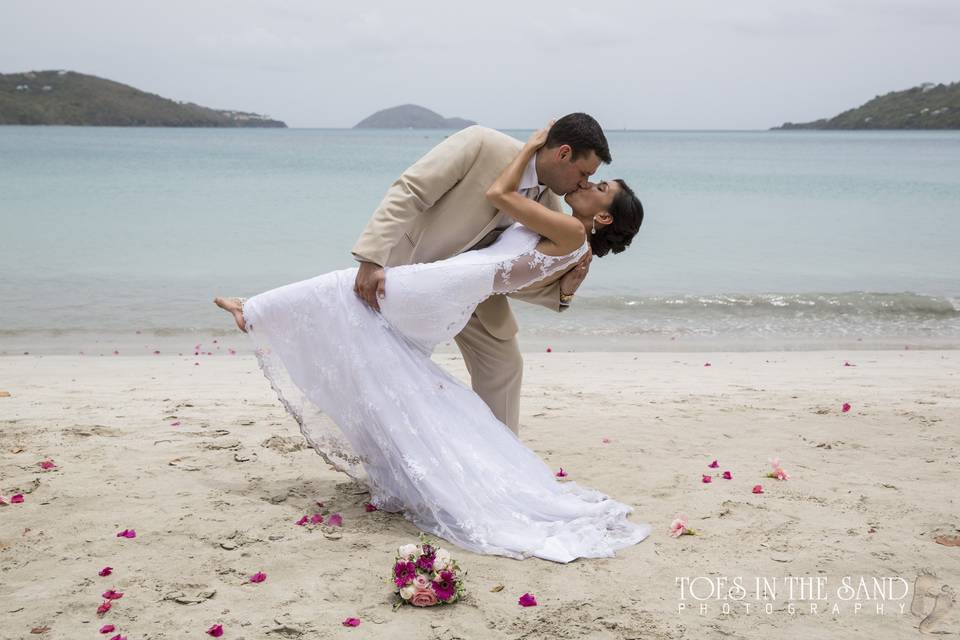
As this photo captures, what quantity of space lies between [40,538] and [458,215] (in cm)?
255

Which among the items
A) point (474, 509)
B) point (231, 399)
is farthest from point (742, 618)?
point (231, 399)

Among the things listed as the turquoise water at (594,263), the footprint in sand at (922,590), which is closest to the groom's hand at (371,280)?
the footprint in sand at (922,590)

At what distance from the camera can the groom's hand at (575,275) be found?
4680 mm

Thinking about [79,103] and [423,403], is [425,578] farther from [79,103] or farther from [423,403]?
[79,103]

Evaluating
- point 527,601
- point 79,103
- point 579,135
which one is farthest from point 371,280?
point 79,103

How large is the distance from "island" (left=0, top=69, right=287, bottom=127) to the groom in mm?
133397

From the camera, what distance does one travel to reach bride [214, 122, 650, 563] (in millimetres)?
4363

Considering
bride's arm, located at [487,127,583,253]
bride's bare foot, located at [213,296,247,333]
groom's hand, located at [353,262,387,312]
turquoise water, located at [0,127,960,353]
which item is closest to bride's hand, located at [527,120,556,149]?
bride's arm, located at [487,127,583,253]

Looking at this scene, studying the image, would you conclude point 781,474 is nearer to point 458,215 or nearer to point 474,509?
point 474,509

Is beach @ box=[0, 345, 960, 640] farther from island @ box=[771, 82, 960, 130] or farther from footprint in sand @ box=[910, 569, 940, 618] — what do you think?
island @ box=[771, 82, 960, 130]

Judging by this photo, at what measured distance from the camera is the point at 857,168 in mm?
55781

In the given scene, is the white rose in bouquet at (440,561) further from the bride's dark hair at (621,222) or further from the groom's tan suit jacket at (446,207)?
the bride's dark hair at (621,222)

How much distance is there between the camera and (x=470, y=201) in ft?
15.0

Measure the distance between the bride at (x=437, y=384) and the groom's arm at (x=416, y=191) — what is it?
0.18 meters
